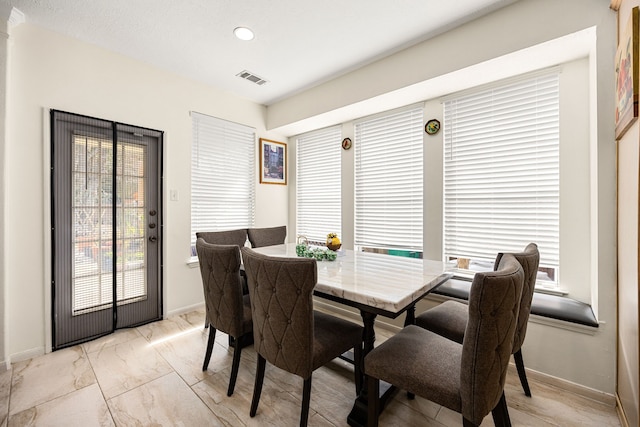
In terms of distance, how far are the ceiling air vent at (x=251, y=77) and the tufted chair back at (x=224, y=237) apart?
70.0 inches

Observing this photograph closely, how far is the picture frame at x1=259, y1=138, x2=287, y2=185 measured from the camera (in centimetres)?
397

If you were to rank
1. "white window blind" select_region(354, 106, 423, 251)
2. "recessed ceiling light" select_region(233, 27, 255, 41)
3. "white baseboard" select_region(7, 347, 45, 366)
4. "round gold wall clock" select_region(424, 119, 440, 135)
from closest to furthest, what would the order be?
1. "white baseboard" select_region(7, 347, 45, 366)
2. "recessed ceiling light" select_region(233, 27, 255, 41)
3. "round gold wall clock" select_region(424, 119, 440, 135)
4. "white window blind" select_region(354, 106, 423, 251)

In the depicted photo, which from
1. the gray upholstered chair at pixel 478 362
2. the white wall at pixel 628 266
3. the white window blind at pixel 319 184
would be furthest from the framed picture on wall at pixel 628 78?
the white window blind at pixel 319 184

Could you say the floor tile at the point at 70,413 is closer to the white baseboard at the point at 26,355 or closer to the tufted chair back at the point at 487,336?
the white baseboard at the point at 26,355

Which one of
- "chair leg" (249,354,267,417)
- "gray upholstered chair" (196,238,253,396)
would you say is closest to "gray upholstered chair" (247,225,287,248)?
"gray upholstered chair" (196,238,253,396)

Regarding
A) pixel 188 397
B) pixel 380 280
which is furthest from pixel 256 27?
pixel 188 397

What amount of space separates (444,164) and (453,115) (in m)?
0.49

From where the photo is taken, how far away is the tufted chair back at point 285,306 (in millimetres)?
1277

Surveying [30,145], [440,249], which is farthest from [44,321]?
[440,249]

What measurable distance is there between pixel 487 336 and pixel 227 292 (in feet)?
Answer: 4.76

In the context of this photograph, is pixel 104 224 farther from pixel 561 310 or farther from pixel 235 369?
pixel 561 310

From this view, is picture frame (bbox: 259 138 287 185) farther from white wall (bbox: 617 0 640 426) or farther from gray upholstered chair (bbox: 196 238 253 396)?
white wall (bbox: 617 0 640 426)

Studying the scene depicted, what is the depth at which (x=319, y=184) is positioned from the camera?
13.0 ft

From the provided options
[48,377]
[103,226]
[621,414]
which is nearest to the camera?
[621,414]
